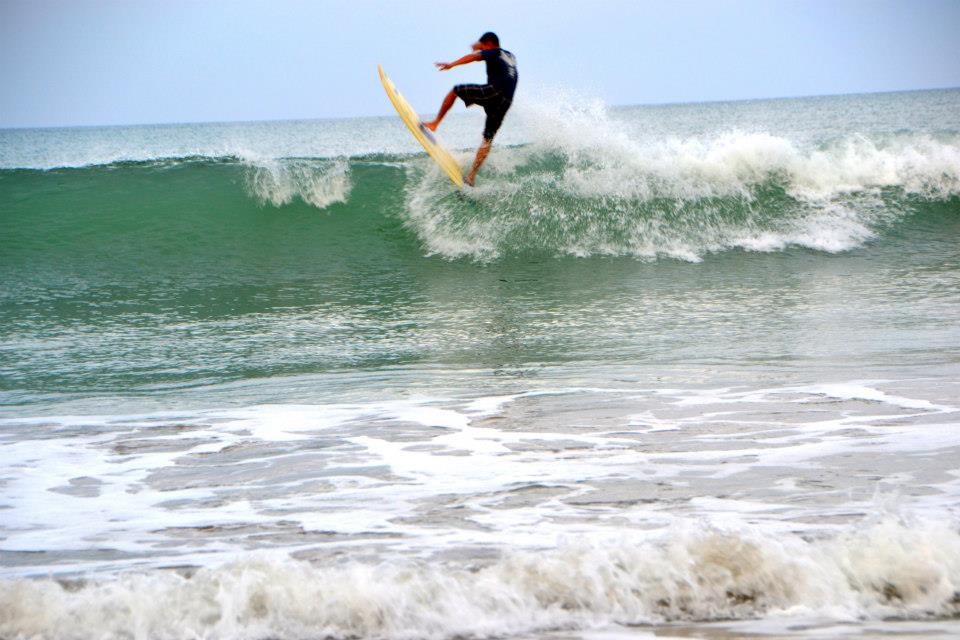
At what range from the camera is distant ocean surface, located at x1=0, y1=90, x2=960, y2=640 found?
252cm

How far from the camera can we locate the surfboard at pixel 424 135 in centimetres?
1016

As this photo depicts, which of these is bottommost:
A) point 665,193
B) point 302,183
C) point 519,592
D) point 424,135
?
point 519,592

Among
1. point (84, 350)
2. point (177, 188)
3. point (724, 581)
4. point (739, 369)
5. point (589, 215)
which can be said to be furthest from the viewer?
point (177, 188)

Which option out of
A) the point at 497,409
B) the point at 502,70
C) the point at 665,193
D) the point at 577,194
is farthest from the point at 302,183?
the point at 497,409

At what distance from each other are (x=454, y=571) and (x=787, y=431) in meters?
1.87

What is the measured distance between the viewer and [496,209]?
1012cm

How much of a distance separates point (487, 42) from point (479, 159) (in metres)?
1.41

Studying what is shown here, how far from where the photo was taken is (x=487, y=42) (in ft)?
30.0

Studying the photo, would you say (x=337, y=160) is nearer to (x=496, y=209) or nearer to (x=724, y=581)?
(x=496, y=209)

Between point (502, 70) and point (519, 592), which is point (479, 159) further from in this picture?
point (519, 592)

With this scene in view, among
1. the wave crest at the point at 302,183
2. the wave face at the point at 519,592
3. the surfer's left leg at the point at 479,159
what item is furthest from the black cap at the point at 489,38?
the wave face at the point at 519,592

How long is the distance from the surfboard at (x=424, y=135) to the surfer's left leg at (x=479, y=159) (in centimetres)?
13

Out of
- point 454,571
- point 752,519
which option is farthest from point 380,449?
point 752,519

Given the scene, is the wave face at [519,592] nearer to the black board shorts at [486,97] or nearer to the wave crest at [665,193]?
the wave crest at [665,193]
